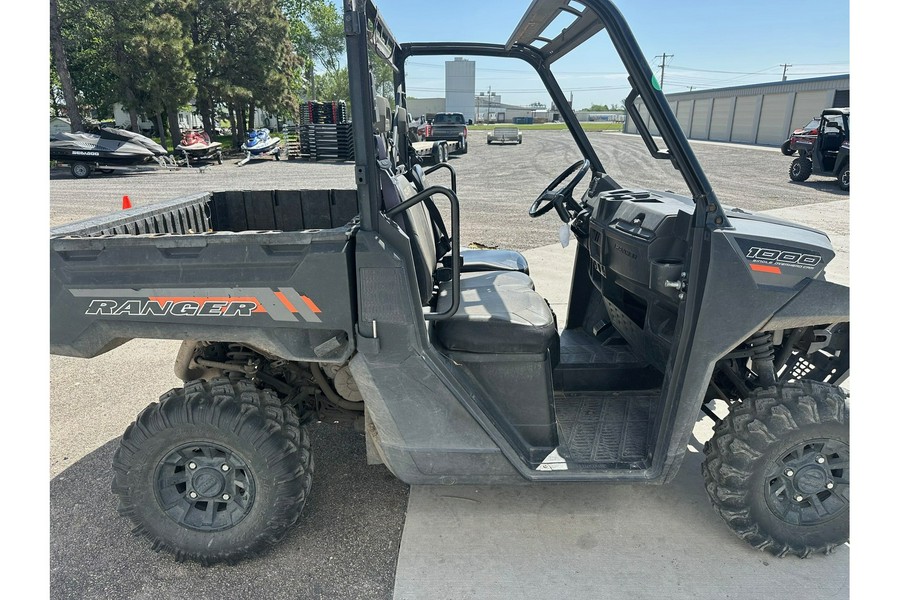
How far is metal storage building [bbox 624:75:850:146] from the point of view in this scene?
28.8m

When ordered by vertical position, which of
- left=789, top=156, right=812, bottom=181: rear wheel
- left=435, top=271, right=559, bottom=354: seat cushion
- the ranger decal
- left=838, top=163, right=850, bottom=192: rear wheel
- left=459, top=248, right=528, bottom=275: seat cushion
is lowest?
left=435, top=271, right=559, bottom=354: seat cushion

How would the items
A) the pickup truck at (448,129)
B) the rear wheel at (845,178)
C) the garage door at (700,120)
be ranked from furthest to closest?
the garage door at (700,120) < the pickup truck at (448,129) < the rear wheel at (845,178)

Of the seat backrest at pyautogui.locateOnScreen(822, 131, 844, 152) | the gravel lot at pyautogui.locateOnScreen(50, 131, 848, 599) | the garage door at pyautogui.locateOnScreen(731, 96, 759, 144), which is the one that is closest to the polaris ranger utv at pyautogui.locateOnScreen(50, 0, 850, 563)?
the gravel lot at pyautogui.locateOnScreen(50, 131, 848, 599)

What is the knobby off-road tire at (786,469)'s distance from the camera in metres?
2.21

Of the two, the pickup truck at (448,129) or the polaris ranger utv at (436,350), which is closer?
the polaris ranger utv at (436,350)

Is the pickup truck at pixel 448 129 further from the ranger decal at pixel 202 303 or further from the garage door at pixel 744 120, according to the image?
the ranger decal at pixel 202 303

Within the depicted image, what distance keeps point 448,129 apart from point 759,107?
21.0 metres

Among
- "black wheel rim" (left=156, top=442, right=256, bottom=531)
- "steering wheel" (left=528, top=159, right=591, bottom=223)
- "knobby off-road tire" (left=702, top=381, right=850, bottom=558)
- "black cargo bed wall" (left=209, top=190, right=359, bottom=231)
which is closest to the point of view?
"knobby off-road tire" (left=702, top=381, right=850, bottom=558)

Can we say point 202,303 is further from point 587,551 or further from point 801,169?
point 801,169

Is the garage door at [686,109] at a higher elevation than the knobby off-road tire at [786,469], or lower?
higher

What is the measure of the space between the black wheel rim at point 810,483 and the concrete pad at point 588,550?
0.22 meters

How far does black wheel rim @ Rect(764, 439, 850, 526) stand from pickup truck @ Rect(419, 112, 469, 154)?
2133cm

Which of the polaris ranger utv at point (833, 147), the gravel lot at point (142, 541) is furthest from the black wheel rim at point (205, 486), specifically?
the polaris ranger utv at point (833, 147)

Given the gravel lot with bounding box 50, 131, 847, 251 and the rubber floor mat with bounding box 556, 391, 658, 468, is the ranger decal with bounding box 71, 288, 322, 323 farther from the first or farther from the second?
the gravel lot with bounding box 50, 131, 847, 251
